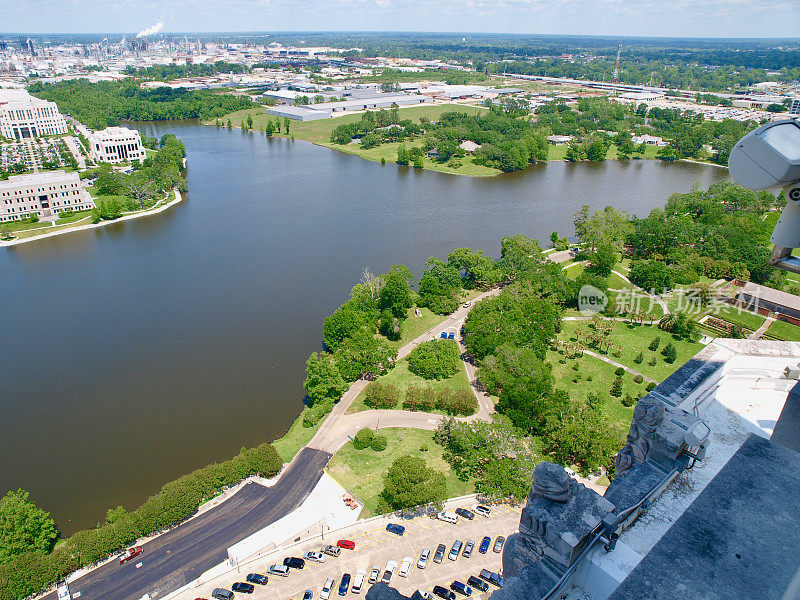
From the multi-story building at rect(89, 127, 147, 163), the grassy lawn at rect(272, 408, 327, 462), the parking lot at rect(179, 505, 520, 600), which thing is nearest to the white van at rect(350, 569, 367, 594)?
the parking lot at rect(179, 505, 520, 600)

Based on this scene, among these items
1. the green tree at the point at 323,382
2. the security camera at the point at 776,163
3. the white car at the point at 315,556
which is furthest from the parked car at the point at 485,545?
the security camera at the point at 776,163

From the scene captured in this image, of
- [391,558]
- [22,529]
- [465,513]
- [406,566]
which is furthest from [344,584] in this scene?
[22,529]

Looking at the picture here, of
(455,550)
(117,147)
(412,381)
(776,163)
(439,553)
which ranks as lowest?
(439,553)

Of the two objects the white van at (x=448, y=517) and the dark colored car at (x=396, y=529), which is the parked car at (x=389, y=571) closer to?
the dark colored car at (x=396, y=529)

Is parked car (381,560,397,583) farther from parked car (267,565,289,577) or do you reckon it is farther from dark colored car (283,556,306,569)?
parked car (267,565,289,577)

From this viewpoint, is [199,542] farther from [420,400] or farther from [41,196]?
[41,196]
